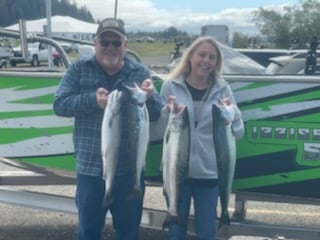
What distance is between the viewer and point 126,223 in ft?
14.4

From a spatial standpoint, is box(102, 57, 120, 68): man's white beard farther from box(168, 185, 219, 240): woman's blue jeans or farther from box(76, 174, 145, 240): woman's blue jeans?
box(168, 185, 219, 240): woman's blue jeans

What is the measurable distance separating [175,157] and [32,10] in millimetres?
62036

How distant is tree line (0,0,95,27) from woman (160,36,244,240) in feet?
151

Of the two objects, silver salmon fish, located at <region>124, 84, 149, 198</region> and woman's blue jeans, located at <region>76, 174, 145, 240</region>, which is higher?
silver salmon fish, located at <region>124, 84, 149, 198</region>

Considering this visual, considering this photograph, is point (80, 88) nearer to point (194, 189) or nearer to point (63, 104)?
point (63, 104)

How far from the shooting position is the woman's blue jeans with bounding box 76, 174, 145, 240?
4.28 m

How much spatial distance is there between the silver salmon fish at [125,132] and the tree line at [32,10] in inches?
1823

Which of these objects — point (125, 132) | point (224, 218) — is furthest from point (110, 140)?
point (224, 218)

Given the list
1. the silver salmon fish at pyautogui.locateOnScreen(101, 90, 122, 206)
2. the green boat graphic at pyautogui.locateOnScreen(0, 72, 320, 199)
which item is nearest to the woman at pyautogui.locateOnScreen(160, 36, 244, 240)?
the silver salmon fish at pyautogui.locateOnScreen(101, 90, 122, 206)

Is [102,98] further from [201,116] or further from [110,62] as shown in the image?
[201,116]

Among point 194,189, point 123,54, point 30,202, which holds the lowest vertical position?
point 30,202

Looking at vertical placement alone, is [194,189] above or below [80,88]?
below

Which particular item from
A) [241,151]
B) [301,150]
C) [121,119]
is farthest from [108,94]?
[301,150]

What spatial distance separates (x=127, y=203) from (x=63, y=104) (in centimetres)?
78
